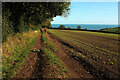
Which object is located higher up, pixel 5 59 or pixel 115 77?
pixel 5 59

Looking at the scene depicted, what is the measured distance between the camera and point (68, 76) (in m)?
5.51

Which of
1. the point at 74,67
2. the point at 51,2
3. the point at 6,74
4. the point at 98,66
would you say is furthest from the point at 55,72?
the point at 51,2

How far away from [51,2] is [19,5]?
407cm

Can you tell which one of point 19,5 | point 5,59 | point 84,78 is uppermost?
point 19,5

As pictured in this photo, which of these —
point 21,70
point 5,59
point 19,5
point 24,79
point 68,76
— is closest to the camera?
point 24,79

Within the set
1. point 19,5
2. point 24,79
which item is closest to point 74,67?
point 24,79

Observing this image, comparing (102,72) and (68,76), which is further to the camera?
(102,72)

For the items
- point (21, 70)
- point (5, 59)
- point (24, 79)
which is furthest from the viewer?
point (5, 59)

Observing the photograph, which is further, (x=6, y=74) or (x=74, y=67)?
(x=74, y=67)

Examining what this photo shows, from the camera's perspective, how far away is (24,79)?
5.11 m

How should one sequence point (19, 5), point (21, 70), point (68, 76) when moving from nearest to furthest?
point (68, 76), point (21, 70), point (19, 5)

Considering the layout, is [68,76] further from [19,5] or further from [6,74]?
[19,5]

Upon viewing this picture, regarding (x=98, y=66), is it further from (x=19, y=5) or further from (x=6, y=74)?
(x=19, y=5)

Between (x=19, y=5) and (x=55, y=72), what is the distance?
9964 mm
